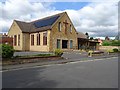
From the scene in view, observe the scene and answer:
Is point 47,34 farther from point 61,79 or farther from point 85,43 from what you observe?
point 61,79

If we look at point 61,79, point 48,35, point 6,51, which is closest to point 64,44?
point 48,35

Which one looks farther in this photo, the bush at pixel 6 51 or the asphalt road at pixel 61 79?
the bush at pixel 6 51

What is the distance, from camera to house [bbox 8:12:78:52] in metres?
34.8

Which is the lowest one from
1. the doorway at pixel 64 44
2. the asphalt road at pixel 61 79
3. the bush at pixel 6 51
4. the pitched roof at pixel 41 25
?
the asphalt road at pixel 61 79

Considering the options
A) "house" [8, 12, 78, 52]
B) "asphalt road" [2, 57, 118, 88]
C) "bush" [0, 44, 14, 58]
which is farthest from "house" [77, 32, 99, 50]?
"asphalt road" [2, 57, 118, 88]

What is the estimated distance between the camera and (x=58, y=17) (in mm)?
36125

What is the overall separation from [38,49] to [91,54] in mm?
13887

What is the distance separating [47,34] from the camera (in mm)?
34438

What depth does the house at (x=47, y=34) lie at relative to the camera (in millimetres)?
34844

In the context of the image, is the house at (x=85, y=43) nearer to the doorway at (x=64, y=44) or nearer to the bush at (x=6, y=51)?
the doorway at (x=64, y=44)

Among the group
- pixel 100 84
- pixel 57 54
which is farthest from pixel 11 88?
pixel 57 54

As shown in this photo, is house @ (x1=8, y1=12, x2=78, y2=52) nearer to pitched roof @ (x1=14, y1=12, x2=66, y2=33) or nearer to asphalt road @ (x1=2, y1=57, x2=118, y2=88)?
pitched roof @ (x1=14, y1=12, x2=66, y2=33)

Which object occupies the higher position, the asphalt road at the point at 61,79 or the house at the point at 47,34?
the house at the point at 47,34

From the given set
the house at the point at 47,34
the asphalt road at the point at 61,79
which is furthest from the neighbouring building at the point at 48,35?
the asphalt road at the point at 61,79
